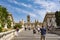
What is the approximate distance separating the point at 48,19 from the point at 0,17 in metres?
97.6

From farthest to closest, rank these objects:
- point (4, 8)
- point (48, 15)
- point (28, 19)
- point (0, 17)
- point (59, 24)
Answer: point (48, 15)
point (28, 19)
point (59, 24)
point (4, 8)
point (0, 17)

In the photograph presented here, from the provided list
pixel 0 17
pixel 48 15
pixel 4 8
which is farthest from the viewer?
pixel 48 15

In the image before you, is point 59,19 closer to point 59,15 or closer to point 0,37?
point 59,15

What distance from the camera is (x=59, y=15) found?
356 feet

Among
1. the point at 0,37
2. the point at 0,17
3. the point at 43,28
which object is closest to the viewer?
the point at 0,37

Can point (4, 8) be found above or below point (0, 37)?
above

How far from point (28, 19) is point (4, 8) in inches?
2879

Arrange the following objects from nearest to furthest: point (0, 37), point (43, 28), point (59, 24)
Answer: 1. point (0, 37)
2. point (43, 28)
3. point (59, 24)

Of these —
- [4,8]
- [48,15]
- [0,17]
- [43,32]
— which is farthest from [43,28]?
[48,15]

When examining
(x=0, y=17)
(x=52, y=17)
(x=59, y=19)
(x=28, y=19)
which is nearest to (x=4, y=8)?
(x=0, y=17)

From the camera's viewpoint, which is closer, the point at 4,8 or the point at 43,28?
the point at 43,28

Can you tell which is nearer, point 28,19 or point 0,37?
point 0,37

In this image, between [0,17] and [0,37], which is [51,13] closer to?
[0,17]

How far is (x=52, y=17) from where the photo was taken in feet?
589
